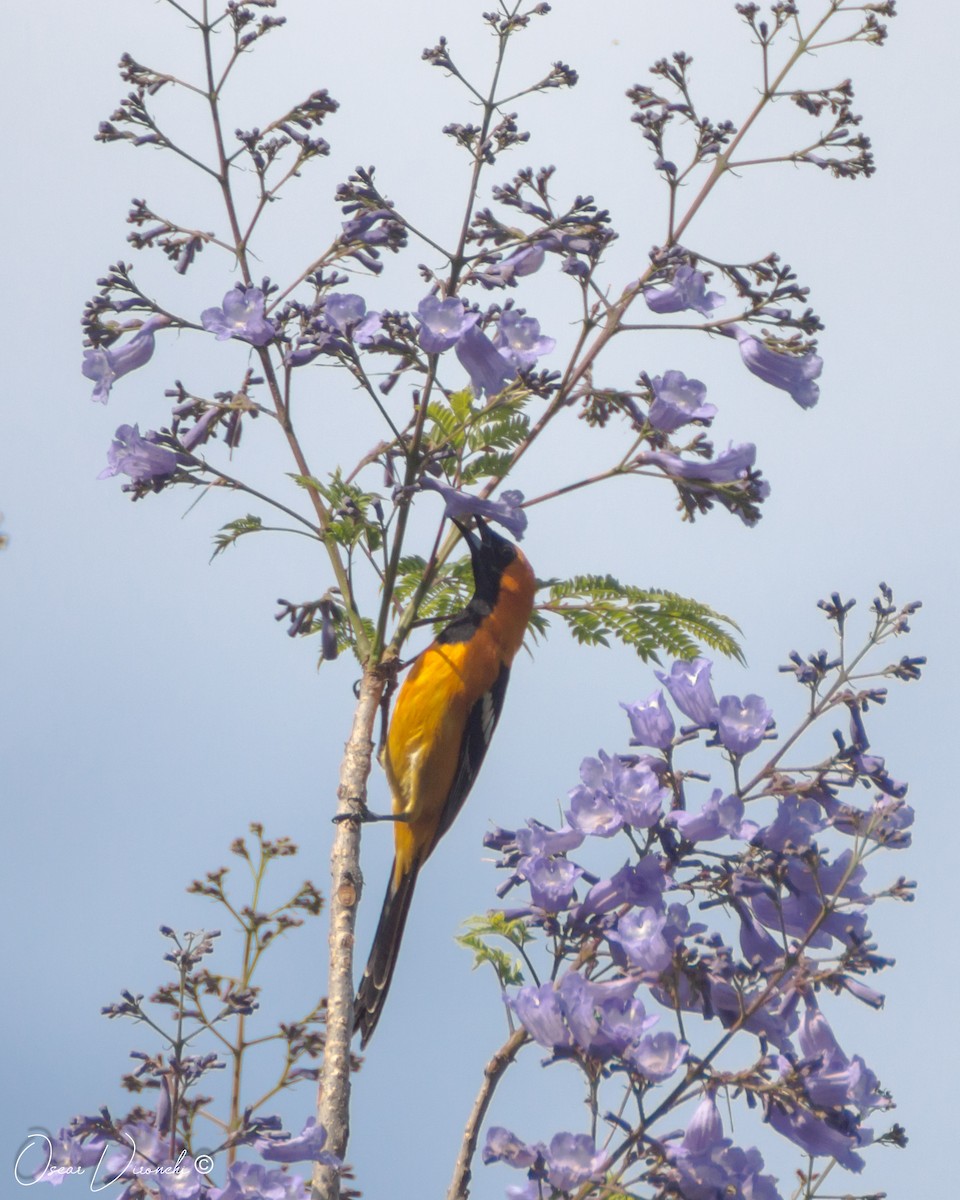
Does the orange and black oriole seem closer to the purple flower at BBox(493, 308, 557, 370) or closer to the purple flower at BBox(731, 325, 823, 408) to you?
the purple flower at BBox(731, 325, 823, 408)

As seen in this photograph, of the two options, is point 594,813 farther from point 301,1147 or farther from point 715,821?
point 301,1147

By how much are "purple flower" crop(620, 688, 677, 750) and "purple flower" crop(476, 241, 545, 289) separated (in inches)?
47.6

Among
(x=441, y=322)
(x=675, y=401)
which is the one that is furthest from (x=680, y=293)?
(x=441, y=322)

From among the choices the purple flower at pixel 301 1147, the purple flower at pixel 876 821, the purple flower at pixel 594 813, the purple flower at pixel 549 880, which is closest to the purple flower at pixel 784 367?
the purple flower at pixel 876 821

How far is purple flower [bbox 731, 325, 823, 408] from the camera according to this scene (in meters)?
4.09

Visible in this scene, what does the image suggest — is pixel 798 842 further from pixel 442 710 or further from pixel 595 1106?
pixel 442 710

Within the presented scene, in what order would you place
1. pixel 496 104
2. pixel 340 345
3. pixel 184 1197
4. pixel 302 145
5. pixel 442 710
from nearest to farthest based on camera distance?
pixel 184 1197 < pixel 340 345 < pixel 496 104 < pixel 302 145 < pixel 442 710

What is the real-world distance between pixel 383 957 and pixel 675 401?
255 cm

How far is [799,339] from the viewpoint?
408 cm

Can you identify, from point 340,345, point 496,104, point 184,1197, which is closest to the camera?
point 184,1197

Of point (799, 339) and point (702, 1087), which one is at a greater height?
point (799, 339)

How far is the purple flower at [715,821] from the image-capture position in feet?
9.80

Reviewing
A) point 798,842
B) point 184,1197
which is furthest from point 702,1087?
point 184,1197

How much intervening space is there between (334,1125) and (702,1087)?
0.81 meters
